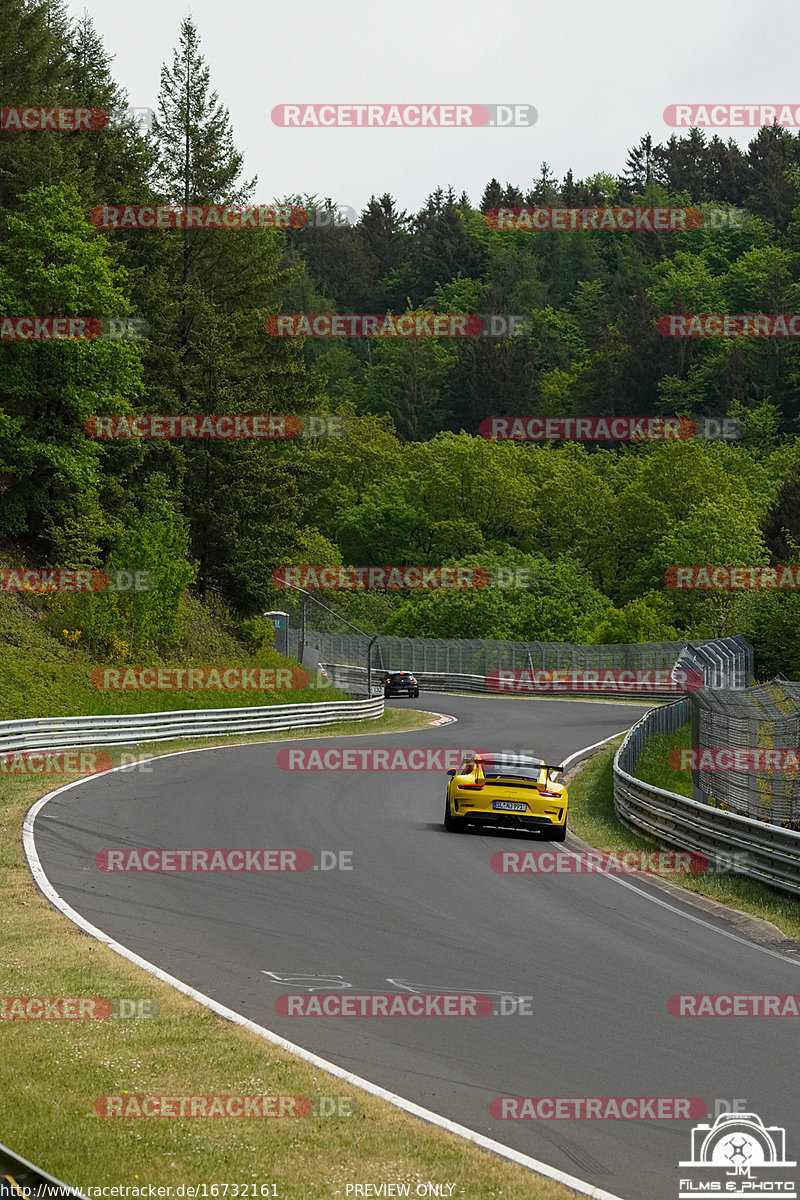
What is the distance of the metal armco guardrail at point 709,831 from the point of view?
15.3 m

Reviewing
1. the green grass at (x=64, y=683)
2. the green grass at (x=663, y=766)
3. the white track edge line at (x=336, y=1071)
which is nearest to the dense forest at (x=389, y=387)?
the green grass at (x=64, y=683)

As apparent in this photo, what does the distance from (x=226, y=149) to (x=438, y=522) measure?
53.8 m

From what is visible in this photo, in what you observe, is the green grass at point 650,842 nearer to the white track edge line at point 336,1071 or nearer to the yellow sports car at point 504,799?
the yellow sports car at point 504,799

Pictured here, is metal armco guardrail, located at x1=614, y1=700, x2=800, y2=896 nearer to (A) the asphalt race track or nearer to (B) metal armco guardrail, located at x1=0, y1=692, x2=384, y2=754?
(A) the asphalt race track

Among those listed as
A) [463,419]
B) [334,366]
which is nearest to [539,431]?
[463,419]

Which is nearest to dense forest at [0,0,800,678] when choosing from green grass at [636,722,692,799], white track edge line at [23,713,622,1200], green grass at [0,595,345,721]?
green grass at [0,595,345,721]

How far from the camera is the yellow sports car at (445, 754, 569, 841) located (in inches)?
807

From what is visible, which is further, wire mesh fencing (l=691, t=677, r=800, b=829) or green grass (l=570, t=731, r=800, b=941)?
A: wire mesh fencing (l=691, t=677, r=800, b=829)

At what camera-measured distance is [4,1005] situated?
9.07 m

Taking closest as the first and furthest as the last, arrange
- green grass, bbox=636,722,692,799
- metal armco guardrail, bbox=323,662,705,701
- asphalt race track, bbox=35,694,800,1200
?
asphalt race track, bbox=35,694,800,1200 < green grass, bbox=636,722,692,799 < metal armco guardrail, bbox=323,662,705,701

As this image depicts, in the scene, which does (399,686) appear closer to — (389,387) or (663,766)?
(663,766)

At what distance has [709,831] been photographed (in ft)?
58.2

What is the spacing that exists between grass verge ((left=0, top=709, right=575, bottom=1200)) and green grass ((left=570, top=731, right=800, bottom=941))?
672 cm

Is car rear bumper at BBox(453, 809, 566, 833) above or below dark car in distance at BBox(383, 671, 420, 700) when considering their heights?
above
